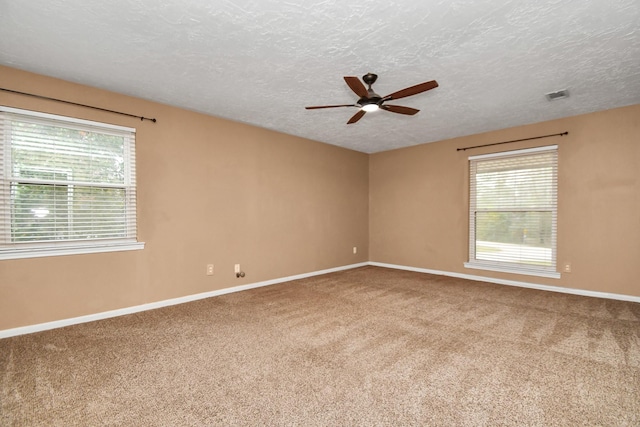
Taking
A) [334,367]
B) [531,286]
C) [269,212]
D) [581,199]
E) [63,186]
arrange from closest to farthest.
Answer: [334,367] < [63,186] < [581,199] < [531,286] < [269,212]

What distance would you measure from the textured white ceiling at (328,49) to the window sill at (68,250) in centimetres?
171

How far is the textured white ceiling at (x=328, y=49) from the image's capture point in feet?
6.65

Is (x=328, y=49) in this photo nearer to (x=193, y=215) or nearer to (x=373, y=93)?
(x=373, y=93)

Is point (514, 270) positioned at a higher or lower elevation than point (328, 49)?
lower

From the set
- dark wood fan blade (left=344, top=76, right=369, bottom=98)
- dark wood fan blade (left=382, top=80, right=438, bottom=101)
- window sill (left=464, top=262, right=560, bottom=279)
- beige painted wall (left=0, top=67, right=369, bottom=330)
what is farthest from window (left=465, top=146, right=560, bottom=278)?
dark wood fan blade (left=344, top=76, right=369, bottom=98)

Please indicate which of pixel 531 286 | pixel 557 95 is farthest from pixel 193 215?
pixel 531 286

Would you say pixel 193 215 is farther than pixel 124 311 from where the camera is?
Yes

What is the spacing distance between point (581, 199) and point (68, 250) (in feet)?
20.8

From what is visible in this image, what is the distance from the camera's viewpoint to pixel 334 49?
2.48 m

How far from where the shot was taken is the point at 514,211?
15.6 ft

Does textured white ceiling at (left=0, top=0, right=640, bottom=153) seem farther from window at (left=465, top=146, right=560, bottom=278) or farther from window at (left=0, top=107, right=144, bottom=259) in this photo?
window at (left=465, top=146, right=560, bottom=278)

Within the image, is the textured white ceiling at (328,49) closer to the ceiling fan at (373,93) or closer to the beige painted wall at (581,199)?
the ceiling fan at (373,93)

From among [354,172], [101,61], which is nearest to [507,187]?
[354,172]

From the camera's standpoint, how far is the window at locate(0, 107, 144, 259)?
9.28 ft
